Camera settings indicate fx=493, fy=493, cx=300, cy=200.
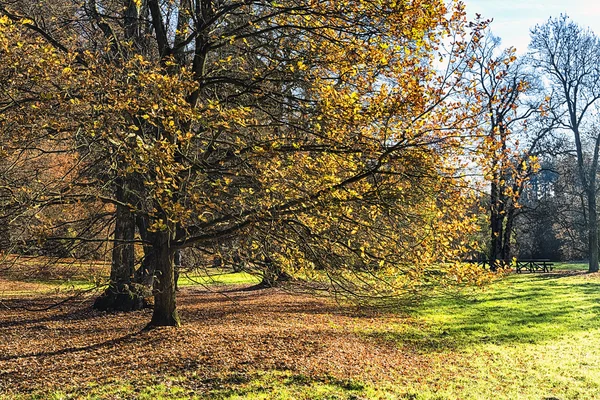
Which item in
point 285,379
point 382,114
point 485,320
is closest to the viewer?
point 382,114

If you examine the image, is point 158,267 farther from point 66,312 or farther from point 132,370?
point 66,312

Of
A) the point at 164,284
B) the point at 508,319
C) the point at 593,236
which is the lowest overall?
the point at 508,319

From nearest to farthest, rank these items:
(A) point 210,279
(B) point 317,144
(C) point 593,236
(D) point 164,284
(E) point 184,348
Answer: (B) point 317,144, (E) point 184,348, (D) point 164,284, (A) point 210,279, (C) point 593,236

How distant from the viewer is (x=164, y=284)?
29.9ft

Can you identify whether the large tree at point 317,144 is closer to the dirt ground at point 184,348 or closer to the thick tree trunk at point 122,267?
the thick tree trunk at point 122,267

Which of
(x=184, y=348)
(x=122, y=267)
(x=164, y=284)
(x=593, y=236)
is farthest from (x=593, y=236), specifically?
(x=184, y=348)

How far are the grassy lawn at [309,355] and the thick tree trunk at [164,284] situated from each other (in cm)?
39

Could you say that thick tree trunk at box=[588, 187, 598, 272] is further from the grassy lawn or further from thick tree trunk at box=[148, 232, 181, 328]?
thick tree trunk at box=[148, 232, 181, 328]

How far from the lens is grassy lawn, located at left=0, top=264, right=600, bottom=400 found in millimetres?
6570

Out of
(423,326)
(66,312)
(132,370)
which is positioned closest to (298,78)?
(132,370)

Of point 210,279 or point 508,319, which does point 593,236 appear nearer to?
point 508,319

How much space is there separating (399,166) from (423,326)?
8102 millimetres

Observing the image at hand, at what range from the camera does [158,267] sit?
→ 9.00 meters

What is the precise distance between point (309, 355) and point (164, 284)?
117 inches
